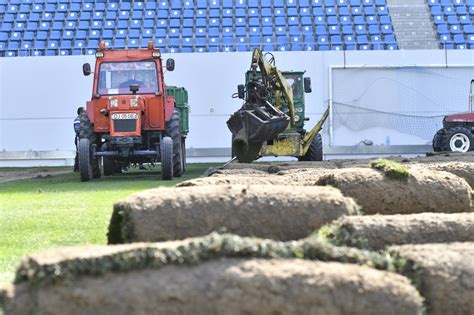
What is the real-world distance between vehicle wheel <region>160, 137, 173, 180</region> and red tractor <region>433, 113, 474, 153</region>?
10.6 meters

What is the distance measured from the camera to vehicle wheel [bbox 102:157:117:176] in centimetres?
1744

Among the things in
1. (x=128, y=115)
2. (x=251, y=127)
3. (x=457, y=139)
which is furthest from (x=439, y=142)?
(x=128, y=115)

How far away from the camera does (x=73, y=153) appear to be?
2673 cm

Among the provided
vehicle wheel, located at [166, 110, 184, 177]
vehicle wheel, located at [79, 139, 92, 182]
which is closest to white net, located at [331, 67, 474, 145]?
vehicle wheel, located at [166, 110, 184, 177]

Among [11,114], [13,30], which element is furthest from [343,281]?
[13,30]

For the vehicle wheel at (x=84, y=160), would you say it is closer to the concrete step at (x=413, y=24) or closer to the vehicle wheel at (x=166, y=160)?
the vehicle wheel at (x=166, y=160)

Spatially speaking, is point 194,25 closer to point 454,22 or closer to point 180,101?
point 180,101

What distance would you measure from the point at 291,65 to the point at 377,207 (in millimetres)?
22767

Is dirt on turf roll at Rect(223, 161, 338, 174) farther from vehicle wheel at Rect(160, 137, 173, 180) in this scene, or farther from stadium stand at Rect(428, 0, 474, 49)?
stadium stand at Rect(428, 0, 474, 49)

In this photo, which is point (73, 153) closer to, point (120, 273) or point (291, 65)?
point (291, 65)

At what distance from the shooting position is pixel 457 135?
22.8 metres

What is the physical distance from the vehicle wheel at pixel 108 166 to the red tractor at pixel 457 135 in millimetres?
10106

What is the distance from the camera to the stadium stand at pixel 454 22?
1163 inches

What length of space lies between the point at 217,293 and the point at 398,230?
1.09m
